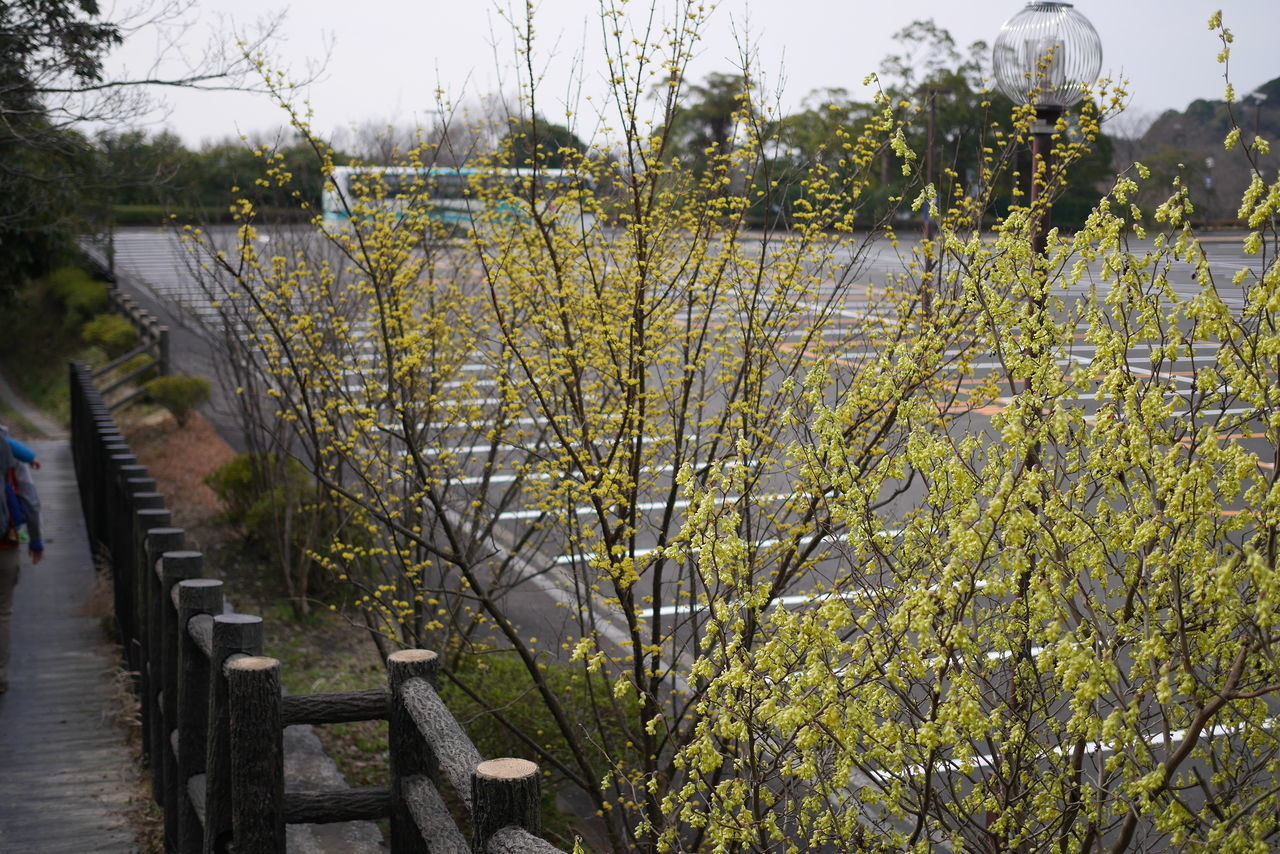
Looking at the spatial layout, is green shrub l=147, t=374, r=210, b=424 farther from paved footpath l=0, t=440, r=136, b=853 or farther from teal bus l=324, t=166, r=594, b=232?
teal bus l=324, t=166, r=594, b=232

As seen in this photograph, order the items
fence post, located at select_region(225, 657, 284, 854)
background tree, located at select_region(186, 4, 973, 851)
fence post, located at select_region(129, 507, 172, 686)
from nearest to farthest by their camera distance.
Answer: fence post, located at select_region(225, 657, 284, 854)
background tree, located at select_region(186, 4, 973, 851)
fence post, located at select_region(129, 507, 172, 686)

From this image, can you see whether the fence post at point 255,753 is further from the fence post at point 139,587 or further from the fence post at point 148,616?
the fence post at point 139,587

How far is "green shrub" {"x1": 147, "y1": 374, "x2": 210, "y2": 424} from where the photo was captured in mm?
15445

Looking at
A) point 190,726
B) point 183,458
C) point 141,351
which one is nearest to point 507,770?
point 190,726

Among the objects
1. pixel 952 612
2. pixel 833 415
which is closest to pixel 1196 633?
pixel 952 612

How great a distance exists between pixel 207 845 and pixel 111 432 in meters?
6.02

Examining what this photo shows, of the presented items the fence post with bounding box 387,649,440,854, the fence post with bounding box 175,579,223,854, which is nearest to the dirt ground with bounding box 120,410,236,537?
the fence post with bounding box 175,579,223,854

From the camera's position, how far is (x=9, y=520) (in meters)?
7.28

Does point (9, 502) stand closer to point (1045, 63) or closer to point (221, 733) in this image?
point (221, 733)

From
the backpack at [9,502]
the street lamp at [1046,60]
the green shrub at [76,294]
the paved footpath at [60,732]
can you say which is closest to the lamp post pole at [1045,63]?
the street lamp at [1046,60]

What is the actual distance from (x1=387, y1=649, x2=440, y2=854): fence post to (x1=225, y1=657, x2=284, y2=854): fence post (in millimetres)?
388

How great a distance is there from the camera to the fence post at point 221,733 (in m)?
3.90

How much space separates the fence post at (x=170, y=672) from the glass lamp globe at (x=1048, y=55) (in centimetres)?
411

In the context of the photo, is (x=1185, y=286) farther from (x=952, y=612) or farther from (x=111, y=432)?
(x=952, y=612)
